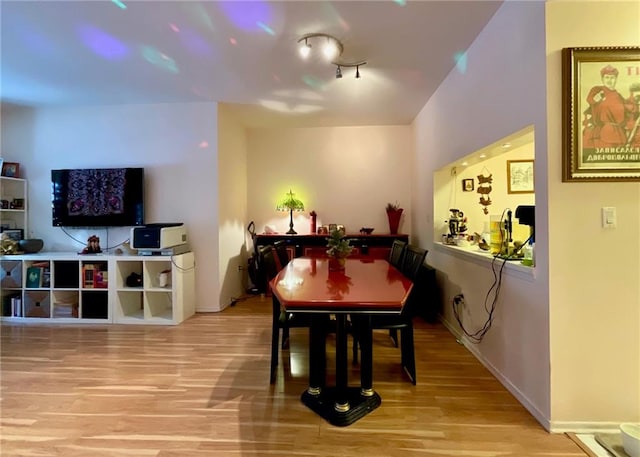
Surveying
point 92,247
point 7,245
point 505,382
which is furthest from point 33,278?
point 505,382

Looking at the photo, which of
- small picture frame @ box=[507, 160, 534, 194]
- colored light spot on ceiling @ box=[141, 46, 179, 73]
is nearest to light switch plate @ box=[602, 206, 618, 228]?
small picture frame @ box=[507, 160, 534, 194]

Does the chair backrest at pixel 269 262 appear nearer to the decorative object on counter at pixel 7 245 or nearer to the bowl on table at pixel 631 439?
the bowl on table at pixel 631 439

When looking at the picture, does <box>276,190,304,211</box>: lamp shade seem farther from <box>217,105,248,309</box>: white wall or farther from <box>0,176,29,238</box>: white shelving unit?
<box>0,176,29,238</box>: white shelving unit

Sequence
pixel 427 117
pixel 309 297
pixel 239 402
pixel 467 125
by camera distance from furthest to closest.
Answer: pixel 427 117, pixel 467 125, pixel 239 402, pixel 309 297

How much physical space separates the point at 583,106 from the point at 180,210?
3.87m

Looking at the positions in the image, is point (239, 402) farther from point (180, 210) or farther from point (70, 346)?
point (180, 210)

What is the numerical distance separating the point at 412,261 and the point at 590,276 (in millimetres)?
1107

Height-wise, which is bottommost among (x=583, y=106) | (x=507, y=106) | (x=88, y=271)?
(x=88, y=271)

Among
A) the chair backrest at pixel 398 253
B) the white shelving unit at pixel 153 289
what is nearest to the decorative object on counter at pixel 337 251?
the chair backrest at pixel 398 253

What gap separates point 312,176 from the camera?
5.12 metres

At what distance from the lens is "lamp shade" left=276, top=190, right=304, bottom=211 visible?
487cm

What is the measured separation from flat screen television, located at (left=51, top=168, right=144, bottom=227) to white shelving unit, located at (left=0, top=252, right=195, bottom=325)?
1.66ft

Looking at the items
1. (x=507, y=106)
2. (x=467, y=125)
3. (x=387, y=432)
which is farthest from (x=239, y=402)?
(x=467, y=125)

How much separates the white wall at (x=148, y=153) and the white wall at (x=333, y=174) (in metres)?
1.30
